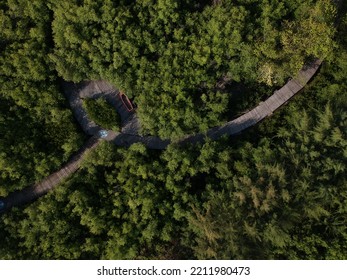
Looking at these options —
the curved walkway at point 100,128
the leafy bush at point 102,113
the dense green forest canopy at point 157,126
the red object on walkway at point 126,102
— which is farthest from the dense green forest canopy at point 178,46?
the leafy bush at point 102,113

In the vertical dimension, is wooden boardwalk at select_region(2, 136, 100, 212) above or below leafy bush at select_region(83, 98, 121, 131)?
below

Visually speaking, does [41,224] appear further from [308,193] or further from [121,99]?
[308,193]

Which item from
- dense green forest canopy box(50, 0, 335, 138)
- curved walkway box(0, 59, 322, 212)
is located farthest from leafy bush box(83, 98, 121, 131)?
dense green forest canopy box(50, 0, 335, 138)

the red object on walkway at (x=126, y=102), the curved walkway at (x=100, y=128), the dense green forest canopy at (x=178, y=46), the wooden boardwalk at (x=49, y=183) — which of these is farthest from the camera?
the red object on walkway at (x=126, y=102)

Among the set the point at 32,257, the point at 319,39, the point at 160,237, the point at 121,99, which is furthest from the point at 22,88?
the point at 319,39

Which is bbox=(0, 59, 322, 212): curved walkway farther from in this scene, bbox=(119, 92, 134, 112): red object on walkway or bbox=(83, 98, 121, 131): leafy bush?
bbox=(83, 98, 121, 131): leafy bush

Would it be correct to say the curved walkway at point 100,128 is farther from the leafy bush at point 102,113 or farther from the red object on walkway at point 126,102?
the leafy bush at point 102,113

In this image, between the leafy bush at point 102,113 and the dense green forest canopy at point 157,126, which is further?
the leafy bush at point 102,113
